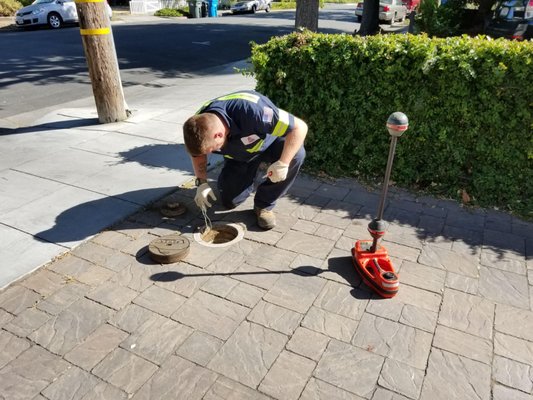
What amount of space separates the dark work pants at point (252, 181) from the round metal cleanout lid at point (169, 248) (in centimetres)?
74

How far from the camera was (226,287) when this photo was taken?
3146 mm

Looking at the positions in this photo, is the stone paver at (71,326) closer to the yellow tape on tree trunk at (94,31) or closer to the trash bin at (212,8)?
the yellow tape on tree trunk at (94,31)

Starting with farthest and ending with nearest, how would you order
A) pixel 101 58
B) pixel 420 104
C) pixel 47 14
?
pixel 47 14 < pixel 101 58 < pixel 420 104

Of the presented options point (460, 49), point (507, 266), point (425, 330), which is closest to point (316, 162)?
point (460, 49)

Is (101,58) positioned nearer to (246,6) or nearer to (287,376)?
(287,376)

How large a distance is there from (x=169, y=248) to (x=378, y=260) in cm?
166

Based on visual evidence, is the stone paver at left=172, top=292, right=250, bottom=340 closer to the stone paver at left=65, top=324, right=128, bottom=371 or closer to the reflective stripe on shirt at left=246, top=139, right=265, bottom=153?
the stone paver at left=65, top=324, right=128, bottom=371

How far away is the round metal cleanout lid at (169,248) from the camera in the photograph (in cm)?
338

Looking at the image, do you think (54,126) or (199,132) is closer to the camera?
(199,132)

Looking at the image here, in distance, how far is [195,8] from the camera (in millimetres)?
26656

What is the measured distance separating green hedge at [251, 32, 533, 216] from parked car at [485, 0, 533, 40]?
557 cm

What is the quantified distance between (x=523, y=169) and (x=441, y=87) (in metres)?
1.15

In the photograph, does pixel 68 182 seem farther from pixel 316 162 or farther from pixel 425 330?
pixel 425 330

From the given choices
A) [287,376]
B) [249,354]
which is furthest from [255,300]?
[287,376]
